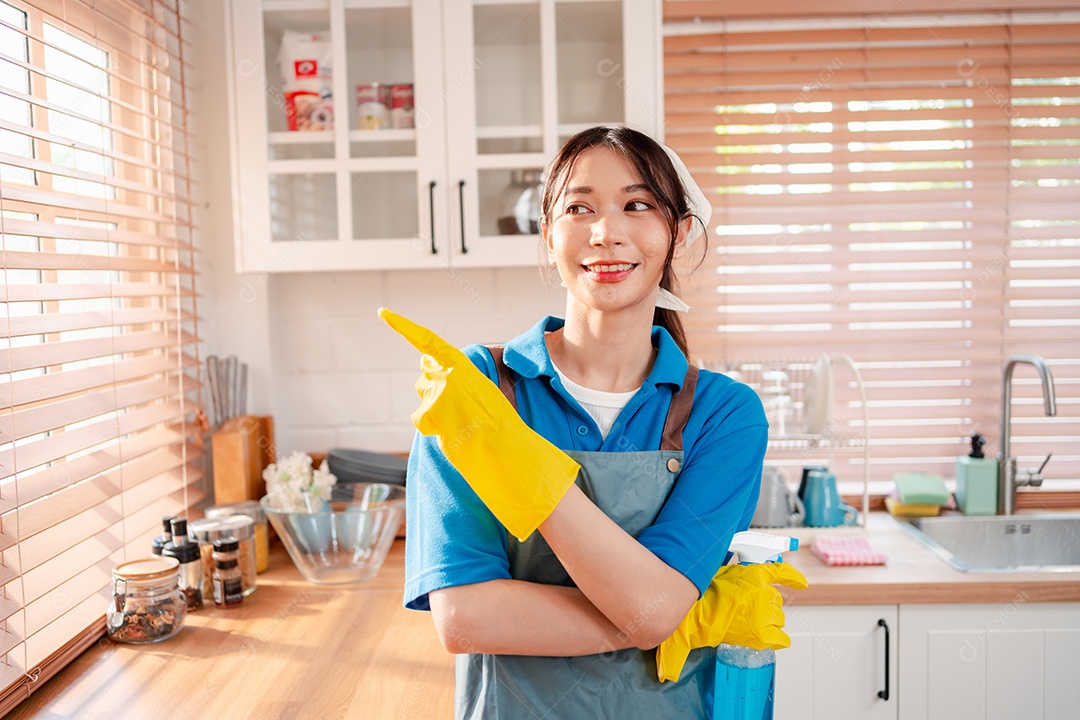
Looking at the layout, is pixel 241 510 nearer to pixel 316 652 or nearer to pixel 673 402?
pixel 316 652

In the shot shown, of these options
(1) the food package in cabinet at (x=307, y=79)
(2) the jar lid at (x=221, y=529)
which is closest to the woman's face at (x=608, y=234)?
(2) the jar lid at (x=221, y=529)

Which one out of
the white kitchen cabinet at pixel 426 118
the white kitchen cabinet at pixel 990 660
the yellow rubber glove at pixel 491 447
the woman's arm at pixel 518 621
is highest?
the white kitchen cabinet at pixel 426 118

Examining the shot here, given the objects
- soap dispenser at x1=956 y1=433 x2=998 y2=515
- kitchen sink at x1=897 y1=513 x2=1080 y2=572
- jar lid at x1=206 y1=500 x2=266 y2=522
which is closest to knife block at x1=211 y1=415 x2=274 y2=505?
jar lid at x1=206 y1=500 x2=266 y2=522

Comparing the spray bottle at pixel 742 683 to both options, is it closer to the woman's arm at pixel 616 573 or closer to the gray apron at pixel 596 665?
the gray apron at pixel 596 665

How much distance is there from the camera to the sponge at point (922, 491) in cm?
229

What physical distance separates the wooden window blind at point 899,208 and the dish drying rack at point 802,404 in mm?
157

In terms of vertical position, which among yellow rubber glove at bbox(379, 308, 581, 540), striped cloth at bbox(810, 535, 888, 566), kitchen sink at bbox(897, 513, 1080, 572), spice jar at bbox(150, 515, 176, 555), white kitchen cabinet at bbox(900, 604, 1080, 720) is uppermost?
yellow rubber glove at bbox(379, 308, 581, 540)

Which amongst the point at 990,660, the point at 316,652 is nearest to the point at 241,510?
the point at 316,652

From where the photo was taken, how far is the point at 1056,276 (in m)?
2.46

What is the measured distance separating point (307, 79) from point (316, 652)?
1.29 meters

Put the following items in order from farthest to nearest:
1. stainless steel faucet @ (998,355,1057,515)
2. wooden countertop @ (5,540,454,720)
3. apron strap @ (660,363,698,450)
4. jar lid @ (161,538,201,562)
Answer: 1. stainless steel faucet @ (998,355,1057,515)
2. jar lid @ (161,538,201,562)
3. wooden countertop @ (5,540,454,720)
4. apron strap @ (660,363,698,450)

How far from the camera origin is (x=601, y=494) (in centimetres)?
112

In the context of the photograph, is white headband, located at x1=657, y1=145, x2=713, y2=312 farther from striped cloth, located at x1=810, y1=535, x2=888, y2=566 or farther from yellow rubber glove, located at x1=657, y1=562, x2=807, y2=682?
striped cloth, located at x1=810, y1=535, x2=888, y2=566

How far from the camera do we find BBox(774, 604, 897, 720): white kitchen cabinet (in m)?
1.87
